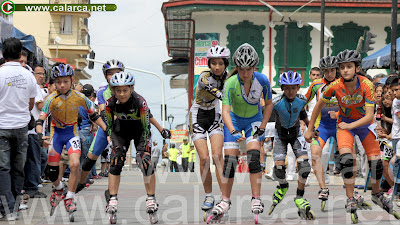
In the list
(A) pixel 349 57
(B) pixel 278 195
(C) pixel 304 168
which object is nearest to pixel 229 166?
(B) pixel 278 195

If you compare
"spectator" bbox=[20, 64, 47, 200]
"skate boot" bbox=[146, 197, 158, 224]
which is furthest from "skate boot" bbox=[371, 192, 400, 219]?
"spectator" bbox=[20, 64, 47, 200]

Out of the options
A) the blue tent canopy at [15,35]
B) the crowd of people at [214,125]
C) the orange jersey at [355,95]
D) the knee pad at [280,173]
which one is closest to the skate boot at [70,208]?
the crowd of people at [214,125]

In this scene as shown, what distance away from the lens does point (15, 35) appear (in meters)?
14.3

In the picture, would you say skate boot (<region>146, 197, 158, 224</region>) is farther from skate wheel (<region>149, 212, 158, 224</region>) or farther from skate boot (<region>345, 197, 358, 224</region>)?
skate boot (<region>345, 197, 358, 224</region>)

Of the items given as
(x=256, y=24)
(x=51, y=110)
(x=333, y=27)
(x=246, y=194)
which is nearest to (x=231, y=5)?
(x=256, y=24)

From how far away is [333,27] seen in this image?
4381 cm

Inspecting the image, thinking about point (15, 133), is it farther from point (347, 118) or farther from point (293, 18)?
point (293, 18)

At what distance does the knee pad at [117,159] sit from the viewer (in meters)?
9.72

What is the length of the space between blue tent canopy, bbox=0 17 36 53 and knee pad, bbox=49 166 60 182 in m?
3.72

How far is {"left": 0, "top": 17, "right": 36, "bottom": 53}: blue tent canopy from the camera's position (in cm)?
1360

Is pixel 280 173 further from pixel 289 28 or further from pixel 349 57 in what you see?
pixel 289 28

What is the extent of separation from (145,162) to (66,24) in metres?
66.7

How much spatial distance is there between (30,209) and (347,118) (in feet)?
15.6

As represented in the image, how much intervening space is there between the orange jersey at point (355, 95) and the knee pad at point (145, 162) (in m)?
2.49
